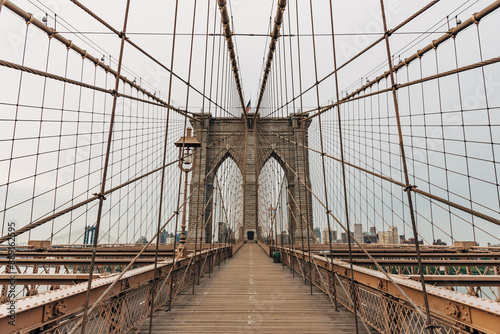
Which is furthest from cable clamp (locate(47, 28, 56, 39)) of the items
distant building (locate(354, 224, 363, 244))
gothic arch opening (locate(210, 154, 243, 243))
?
distant building (locate(354, 224, 363, 244))

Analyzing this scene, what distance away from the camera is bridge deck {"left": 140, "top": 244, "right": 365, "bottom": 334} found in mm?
2525

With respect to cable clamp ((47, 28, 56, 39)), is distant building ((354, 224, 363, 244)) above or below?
below

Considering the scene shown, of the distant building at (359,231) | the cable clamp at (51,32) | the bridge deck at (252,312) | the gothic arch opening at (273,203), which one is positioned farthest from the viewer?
the distant building at (359,231)

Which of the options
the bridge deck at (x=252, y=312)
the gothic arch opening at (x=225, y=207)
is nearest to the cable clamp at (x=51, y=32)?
the gothic arch opening at (x=225, y=207)

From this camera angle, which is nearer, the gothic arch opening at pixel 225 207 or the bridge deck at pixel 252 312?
the bridge deck at pixel 252 312

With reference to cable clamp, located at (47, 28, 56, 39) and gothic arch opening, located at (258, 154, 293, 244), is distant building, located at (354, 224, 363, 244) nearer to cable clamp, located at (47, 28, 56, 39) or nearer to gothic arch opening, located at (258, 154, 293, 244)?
gothic arch opening, located at (258, 154, 293, 244)

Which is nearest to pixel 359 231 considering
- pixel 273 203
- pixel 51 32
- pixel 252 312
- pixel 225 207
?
pixel 273 203

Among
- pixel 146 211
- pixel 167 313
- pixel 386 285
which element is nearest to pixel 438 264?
pixel 386 285

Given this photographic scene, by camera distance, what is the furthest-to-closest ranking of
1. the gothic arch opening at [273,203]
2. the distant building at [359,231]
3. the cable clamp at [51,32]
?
the distant building at [359,231], the gothic arch opening at [273,203], the cable clamp at [51,32]

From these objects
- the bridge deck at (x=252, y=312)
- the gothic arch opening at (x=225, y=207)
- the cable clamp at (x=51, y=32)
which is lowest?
the bridge deck at (x=252, y=312)

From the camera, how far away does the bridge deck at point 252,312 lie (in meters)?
2.53

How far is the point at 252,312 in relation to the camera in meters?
3.02

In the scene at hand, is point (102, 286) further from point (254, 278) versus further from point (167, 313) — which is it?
point (254, 278)

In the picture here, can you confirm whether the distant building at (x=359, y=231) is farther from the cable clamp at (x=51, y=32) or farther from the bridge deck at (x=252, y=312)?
the cable clamp at (x=51, y=32)
